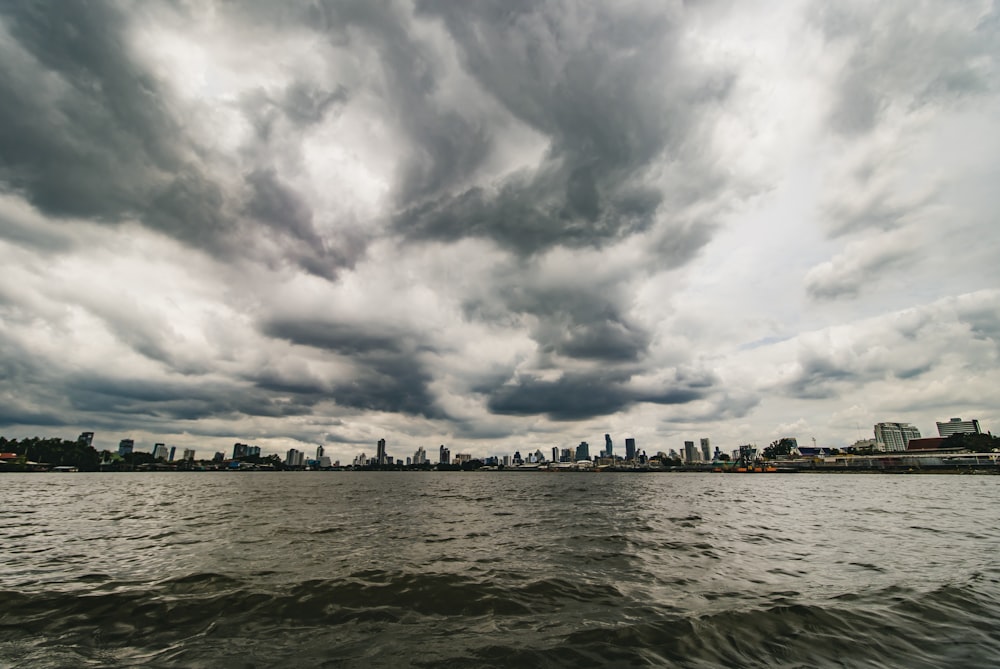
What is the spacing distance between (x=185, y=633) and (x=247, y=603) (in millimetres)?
2150

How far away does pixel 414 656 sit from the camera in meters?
8.49

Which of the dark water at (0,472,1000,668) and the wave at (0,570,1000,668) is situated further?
the dark water at (0,472,1000,668)

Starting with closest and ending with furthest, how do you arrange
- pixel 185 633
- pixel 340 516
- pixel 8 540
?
pixel 185 633, pixel 8 540, pixel 340 516

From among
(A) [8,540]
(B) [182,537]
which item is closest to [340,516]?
(B) [182,537]

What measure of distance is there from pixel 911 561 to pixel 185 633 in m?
26.1

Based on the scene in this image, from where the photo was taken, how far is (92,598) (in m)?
11.9

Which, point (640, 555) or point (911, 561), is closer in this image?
point (911, 561)

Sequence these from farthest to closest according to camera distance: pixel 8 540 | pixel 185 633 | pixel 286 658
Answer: pixel 8 540 → pixel 185 633 → pixel 286 658

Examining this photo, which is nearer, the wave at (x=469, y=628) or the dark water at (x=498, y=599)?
the wave at (x=469, y=628)

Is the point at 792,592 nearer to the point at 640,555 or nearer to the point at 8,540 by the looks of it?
the point at 640,555

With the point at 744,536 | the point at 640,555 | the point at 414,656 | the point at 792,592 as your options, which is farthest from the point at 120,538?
the point at 744,536

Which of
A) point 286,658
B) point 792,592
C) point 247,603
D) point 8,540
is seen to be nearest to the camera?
point 286,658

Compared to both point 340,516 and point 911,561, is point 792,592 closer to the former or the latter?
point 911,561

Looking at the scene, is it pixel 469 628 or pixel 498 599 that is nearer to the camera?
pixel 469 628
